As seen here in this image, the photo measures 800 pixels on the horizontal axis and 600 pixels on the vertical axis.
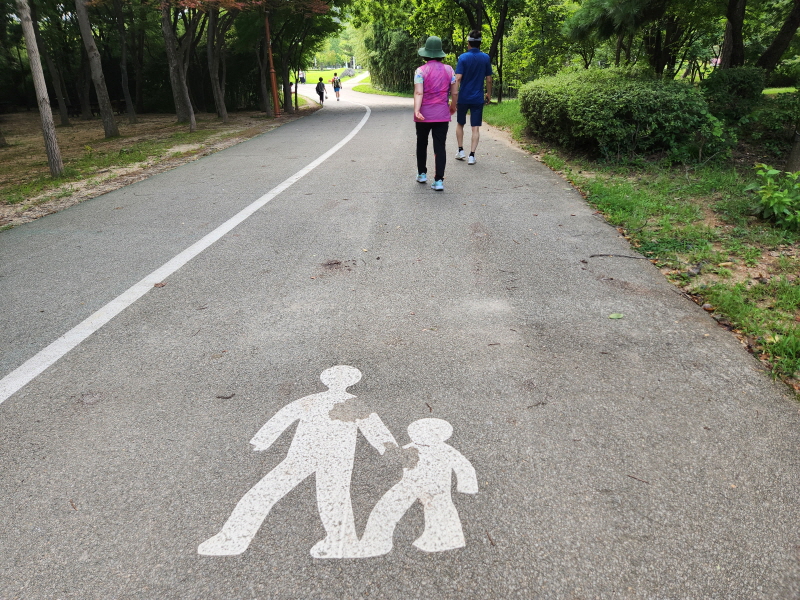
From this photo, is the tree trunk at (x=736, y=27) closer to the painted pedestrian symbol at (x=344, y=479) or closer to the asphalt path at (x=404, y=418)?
the asphalt path at (x=404, y=418)

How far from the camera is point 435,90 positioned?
23.1 ft

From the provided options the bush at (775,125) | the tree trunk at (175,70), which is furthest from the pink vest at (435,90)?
the tree trunk at (175,70)

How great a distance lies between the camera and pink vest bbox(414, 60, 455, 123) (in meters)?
6.97

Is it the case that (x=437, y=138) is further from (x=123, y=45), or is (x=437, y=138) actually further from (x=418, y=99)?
(x=123, y=45)

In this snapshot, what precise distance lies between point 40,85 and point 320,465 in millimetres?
10978

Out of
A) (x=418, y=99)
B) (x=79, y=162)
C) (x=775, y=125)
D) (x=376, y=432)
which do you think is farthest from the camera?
(x=79, y=162)

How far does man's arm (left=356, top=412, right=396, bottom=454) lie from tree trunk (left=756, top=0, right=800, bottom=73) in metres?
13.4

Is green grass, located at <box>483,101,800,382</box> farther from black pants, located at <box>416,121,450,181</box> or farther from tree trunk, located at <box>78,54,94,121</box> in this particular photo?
tree trunk, located at <box>78,54,94,121</box>

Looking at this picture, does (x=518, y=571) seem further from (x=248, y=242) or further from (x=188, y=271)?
(x=248, y=242)

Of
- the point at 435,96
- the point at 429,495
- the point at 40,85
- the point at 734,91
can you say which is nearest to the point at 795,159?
the point at 435,96

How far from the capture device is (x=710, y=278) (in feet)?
14.3

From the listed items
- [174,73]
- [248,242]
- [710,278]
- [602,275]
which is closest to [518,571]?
[602,275]

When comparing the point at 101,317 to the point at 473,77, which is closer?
the point at 101,317

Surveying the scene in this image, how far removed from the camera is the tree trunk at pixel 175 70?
17.9 metres
